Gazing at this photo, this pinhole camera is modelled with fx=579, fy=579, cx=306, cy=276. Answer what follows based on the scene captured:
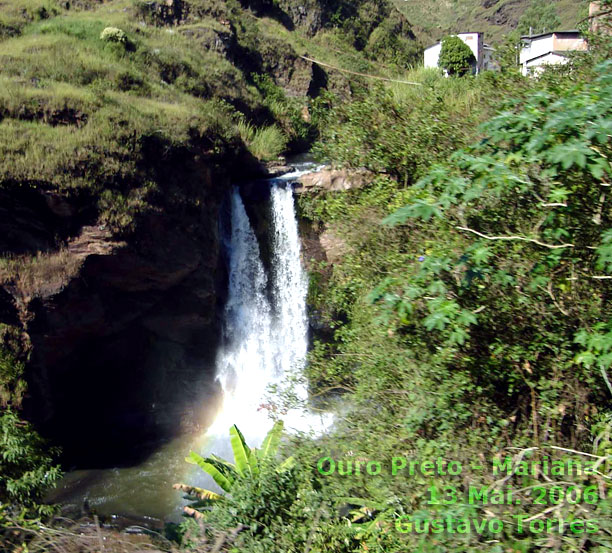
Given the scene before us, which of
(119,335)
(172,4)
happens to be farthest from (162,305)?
(172,4)

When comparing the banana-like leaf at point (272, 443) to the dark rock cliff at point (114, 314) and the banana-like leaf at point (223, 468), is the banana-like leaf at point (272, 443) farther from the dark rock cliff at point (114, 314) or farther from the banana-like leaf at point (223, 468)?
the dark rock cliff at point (114, 314)

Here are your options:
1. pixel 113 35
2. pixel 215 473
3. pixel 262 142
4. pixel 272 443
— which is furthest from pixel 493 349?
pixel 113 35

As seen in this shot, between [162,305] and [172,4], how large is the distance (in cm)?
1564

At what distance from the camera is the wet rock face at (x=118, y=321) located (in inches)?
449

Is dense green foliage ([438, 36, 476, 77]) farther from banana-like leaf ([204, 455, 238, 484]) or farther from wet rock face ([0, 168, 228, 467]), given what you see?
banana-like leaf ([204, 455, 238, 484])

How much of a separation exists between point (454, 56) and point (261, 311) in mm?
16143

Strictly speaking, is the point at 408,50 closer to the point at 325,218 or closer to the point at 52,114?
the point at 52,114

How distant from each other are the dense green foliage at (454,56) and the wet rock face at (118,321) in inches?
547

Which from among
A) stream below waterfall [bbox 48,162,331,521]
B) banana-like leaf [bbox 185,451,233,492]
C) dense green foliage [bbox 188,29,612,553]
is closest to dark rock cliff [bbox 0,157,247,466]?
stream below waterfall [bbox 48,162,331,521]

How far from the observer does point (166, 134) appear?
13.7m

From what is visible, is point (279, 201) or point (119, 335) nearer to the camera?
point (119, 335)

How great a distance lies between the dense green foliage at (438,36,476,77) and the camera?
24.4 meters

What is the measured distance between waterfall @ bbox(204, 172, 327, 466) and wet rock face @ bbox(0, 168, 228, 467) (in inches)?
17.8

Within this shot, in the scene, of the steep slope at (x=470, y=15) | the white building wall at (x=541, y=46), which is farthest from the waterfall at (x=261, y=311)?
the steep slope at (x=470, y=15)
